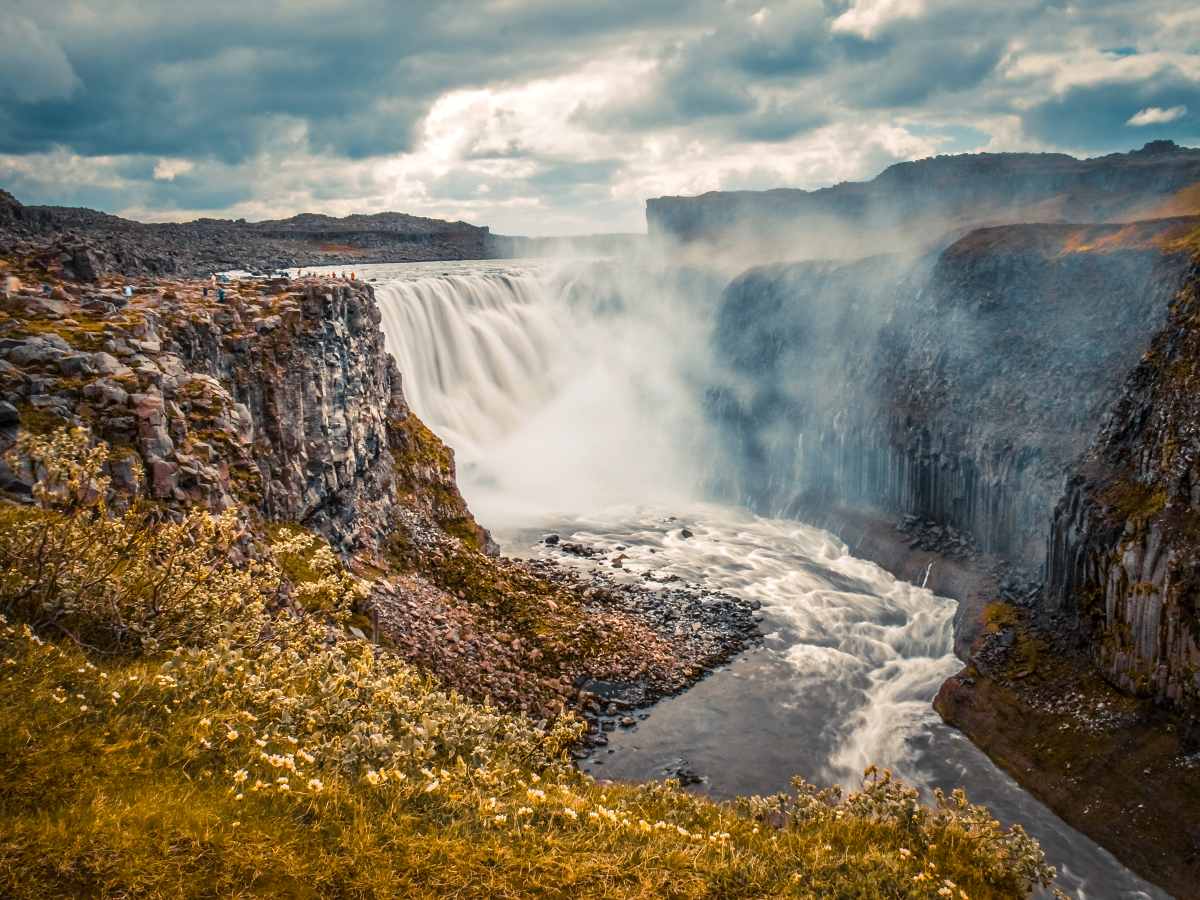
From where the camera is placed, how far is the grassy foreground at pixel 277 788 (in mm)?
8578

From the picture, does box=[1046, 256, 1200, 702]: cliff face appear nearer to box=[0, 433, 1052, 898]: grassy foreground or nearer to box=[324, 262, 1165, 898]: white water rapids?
box=[324, 262, 1165, 898]: white water rapids

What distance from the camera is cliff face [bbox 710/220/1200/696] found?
1670 inches

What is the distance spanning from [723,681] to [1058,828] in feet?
45.2

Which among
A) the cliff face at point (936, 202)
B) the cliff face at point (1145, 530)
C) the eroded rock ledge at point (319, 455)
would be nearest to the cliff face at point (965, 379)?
the cliff face at point (1145, 530)

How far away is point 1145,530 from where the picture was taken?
2947 centimetres

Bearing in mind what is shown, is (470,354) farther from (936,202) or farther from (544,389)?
(936,202)

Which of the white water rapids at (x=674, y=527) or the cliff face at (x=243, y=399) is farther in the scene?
the white water rapids at (x=674, y=527)

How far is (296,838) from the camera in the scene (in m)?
9.14

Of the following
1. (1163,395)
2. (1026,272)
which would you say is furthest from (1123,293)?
(1163,395)

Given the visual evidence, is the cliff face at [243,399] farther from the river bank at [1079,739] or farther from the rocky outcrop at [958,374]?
the rocky outcrop at [958,374]

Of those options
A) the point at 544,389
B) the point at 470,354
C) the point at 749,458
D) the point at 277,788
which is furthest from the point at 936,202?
the point at 277,788

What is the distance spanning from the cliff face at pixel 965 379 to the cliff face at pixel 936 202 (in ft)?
60.5

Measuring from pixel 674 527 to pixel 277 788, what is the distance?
49.2 meters

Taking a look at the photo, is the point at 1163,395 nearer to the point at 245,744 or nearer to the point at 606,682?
the point at 606,682
